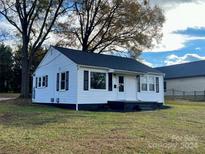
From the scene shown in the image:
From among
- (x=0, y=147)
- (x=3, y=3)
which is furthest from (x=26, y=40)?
(x=0, y=147)

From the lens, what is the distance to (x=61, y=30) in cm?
3750

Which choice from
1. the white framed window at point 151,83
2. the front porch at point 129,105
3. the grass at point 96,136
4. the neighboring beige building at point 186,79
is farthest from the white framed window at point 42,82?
the neighboring beige building at point 186,79

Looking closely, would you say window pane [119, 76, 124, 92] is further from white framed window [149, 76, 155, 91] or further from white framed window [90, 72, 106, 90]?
white framed window [149, 76, 155, 91]

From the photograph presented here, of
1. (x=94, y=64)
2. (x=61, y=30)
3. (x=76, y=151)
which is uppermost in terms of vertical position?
(x=61, y=30)

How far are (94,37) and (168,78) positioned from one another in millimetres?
17565

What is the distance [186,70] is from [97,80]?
29907 millimetres

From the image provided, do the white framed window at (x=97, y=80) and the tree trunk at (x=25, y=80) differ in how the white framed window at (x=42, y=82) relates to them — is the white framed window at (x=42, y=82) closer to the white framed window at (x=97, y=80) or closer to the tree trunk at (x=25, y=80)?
the tree trunk at (x=25, y=80)

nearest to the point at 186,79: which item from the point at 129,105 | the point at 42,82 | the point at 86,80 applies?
the point at 42,82

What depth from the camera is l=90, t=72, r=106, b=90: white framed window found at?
73.3 feet

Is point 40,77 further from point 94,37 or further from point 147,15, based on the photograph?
point 147,15

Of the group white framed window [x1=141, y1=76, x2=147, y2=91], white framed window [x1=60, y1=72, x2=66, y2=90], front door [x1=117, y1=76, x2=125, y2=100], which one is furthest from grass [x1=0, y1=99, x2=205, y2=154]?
white framed window [x1=141, y1=76, x2=147, y2=91]

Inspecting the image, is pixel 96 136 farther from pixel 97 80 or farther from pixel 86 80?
pixel 97 80

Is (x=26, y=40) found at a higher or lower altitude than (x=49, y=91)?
higher

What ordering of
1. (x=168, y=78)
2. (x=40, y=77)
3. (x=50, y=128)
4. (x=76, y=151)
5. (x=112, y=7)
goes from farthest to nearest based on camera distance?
(x=168, y=78)
(x=112, y=7)
(x=40, y=77)
(x=50, y=128)
(x=76, y=151)
